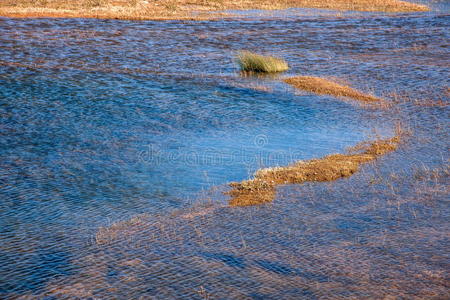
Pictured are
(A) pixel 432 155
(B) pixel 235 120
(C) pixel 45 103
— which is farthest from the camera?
(C) pixel 45 103

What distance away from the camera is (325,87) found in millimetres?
21938

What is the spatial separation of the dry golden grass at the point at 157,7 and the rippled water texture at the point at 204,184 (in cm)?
1665

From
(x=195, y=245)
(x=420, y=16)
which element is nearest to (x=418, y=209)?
(x=195, y=245)

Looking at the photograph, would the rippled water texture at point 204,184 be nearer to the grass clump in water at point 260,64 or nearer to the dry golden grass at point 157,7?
the grass clump in water at point 260,64

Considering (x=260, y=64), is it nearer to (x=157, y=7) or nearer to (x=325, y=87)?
(x=325, y=87)

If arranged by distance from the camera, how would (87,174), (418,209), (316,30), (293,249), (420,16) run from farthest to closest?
(420,16) → (316,30) → (87,174) → (418,209) → (293,249)

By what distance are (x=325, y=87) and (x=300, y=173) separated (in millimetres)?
9906

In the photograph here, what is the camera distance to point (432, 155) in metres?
Result: 14.3

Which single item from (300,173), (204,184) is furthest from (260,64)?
(204,184)

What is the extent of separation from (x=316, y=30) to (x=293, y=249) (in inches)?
1238

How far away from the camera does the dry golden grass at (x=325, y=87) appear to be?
20.8m

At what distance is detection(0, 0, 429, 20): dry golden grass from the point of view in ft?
140

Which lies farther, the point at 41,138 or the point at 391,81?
the point at 391,81

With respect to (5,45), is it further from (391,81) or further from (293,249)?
(293,249)
